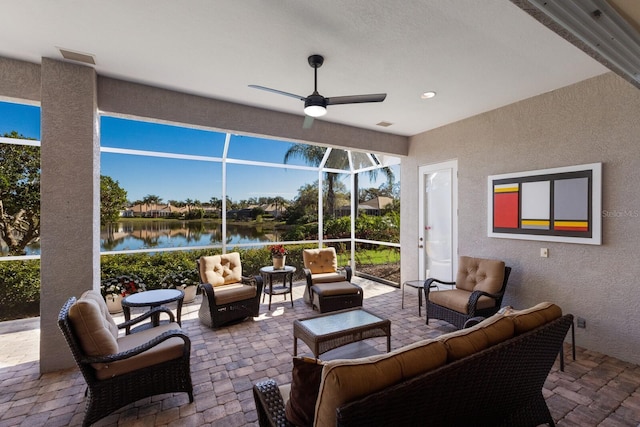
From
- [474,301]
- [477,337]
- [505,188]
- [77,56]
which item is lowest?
[474,301]

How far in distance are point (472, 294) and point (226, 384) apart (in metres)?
2.97

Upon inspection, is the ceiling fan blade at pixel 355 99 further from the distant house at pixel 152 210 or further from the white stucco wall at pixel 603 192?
the distant house at pixel 152 210

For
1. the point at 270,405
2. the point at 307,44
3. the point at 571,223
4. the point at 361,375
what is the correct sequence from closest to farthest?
1. the point at 361,375
2. the point at 270,405
3. the point at 307,44
4. the point at 571,223

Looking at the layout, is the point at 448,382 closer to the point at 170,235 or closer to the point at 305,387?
the point at 305,387

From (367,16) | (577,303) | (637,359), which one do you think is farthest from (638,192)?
(367,16)

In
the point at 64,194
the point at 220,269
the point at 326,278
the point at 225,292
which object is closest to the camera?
the point at 64,194

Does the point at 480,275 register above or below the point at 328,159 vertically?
below

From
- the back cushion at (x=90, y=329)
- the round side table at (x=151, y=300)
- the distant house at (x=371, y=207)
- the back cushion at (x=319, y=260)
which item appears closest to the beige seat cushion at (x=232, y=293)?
the round side table at (x=151, y=300)

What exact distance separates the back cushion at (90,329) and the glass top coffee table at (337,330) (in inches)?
62.4

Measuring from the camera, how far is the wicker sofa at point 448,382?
1194mm

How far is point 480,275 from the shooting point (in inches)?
159

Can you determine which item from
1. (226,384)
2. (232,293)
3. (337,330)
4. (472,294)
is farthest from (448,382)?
(232,293)

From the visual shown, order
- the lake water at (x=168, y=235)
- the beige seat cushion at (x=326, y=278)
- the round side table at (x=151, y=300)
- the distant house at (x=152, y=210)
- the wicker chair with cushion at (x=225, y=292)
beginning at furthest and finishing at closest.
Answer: the distant house at (x=152, y=210)
the lake water at (x=168, y=235)
the beige seat cushion at (x=326, y=278)
the wicker chair with cushion at (x=225, y=292)
the round side table at (x=151, y=300)

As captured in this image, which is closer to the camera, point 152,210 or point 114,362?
point 114,362
